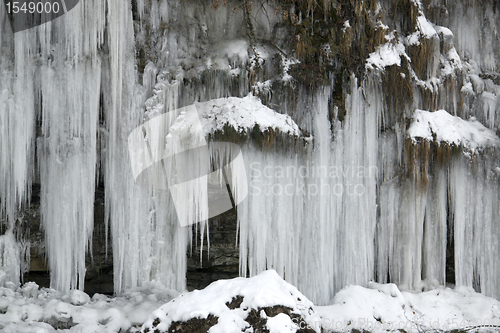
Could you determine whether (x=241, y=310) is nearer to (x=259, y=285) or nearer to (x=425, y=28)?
(x=259, y=285)

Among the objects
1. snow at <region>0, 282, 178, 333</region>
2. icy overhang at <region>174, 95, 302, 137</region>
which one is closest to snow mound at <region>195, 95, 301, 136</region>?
icy overhang at <region>174, 95, 302, 137</region>

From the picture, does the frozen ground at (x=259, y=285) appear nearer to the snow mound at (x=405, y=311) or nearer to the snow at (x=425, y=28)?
the snow mound at (x=405, y=311)

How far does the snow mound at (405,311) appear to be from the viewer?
5.97 meters

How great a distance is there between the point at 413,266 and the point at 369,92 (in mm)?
2787

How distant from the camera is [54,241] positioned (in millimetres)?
6551

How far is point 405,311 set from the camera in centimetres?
630

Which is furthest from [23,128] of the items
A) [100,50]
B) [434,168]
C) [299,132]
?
[434,168]

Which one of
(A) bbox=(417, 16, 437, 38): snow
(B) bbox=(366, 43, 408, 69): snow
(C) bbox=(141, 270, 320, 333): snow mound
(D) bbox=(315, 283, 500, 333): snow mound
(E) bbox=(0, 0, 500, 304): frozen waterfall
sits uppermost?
(A) bbox=(417, 16, 437, 38): snow

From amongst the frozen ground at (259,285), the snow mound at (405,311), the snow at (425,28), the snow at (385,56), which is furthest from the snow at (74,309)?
the snow at (425,28)

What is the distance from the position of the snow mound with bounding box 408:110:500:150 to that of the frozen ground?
2273mm

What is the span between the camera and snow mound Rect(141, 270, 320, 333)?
416 cm

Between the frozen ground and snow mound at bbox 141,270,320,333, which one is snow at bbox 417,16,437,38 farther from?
snow mound at bbox 141,270,320,333

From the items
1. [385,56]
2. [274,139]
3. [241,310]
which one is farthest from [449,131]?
[241,310]

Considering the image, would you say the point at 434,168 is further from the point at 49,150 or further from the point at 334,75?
the point at 49,150
